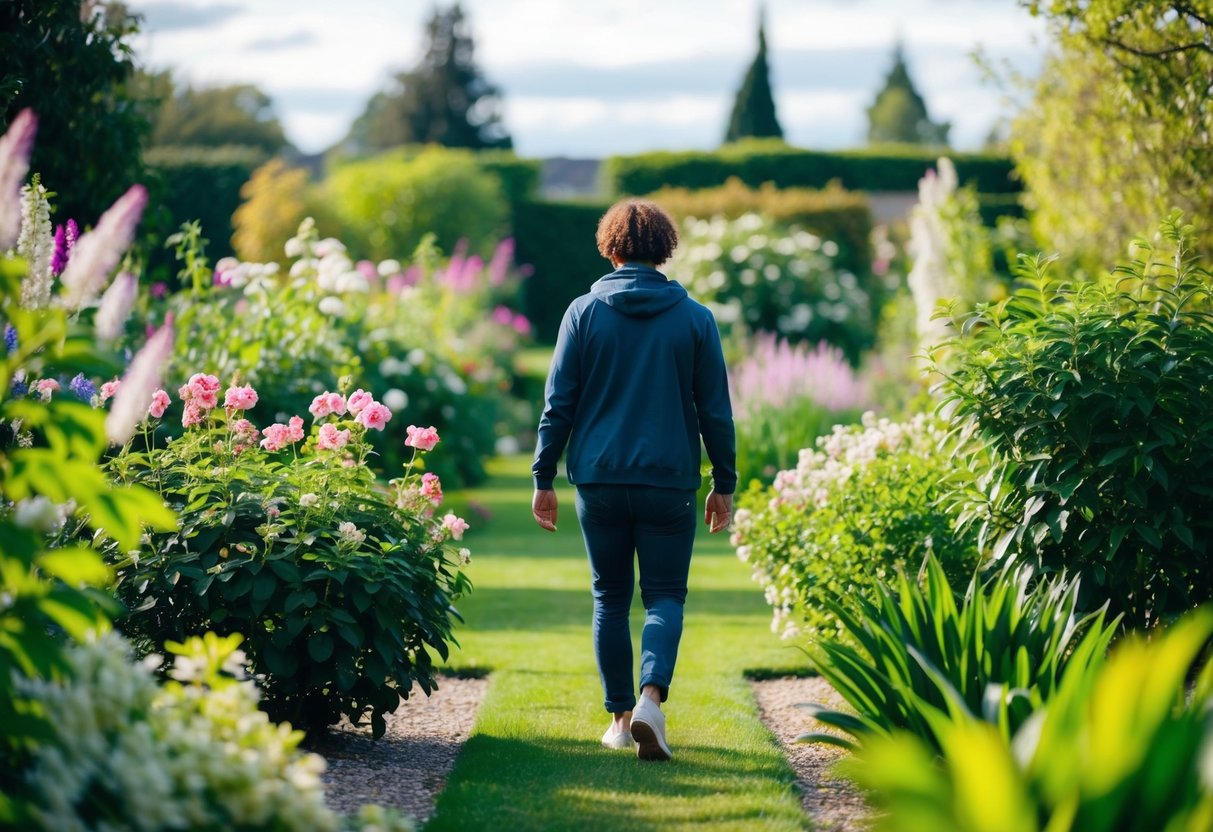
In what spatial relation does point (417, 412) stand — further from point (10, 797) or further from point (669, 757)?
point (10, 797)

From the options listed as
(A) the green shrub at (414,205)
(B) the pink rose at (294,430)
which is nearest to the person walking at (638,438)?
(B) the pink rose at (294,430)

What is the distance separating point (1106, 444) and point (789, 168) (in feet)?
66.7

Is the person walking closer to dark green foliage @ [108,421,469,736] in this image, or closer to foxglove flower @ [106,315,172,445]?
dark green foliage @ [108,421,469,736]

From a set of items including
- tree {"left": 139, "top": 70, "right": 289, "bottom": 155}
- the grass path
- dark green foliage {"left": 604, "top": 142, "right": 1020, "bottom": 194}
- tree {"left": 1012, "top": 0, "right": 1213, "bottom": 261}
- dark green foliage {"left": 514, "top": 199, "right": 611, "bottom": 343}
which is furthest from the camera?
tree {"left": 139, "top": 70, "right": 289, "bottom": 155}

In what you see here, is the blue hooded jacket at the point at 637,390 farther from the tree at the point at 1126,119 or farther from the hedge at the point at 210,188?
the hedge at the point at 210,188

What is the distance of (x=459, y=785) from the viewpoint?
12.3 feet

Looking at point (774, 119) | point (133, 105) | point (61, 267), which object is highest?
point (774, 119)

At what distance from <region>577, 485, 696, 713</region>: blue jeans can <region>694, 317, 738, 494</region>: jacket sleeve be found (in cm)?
18

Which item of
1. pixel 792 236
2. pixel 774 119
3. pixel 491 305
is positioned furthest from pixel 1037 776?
pixel 774 119

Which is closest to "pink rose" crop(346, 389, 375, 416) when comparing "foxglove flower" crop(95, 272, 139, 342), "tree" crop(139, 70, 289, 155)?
"foxglove flower" crop(95, 272, 139, 342)

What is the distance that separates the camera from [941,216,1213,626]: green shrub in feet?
13.1

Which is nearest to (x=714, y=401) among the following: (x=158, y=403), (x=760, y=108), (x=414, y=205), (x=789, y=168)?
(x=158, y=403)

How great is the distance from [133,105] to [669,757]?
14.3 ft

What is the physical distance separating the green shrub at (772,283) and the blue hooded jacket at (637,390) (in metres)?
9.39
